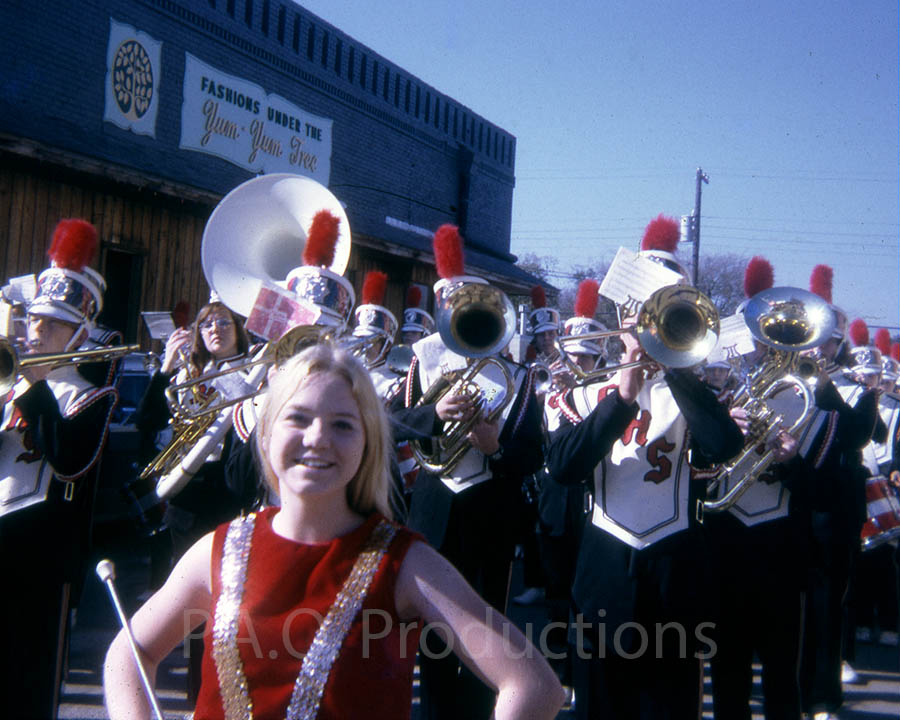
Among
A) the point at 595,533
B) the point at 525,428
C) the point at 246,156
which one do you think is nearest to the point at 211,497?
the point at 525,428

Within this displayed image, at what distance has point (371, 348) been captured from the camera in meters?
4.66

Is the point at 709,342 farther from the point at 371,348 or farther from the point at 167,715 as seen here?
the point at 167,715

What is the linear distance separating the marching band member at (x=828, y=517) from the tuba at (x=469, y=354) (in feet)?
4.75

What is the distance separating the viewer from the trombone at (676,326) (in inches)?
117

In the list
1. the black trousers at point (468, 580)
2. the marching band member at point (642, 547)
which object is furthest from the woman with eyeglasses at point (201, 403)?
the marching band member at point (642, 547)

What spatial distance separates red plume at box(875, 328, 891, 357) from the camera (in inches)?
332

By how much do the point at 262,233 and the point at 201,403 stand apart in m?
1.01

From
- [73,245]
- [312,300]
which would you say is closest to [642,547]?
[312,300]

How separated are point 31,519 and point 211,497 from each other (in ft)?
2.74

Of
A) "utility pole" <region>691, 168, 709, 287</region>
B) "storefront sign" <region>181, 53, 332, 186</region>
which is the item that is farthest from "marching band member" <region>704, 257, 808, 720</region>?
"utility pole" <region>691, 168, 709, 287</region>

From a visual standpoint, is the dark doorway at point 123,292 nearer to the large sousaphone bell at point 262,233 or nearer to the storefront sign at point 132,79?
the storefront sign at point 132,79

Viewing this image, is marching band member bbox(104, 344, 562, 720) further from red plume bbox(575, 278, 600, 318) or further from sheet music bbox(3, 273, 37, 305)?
red plume bbox(575, 278, 600, 318)

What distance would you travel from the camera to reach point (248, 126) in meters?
13.8

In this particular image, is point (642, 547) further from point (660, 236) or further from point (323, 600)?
point (323, 600)
